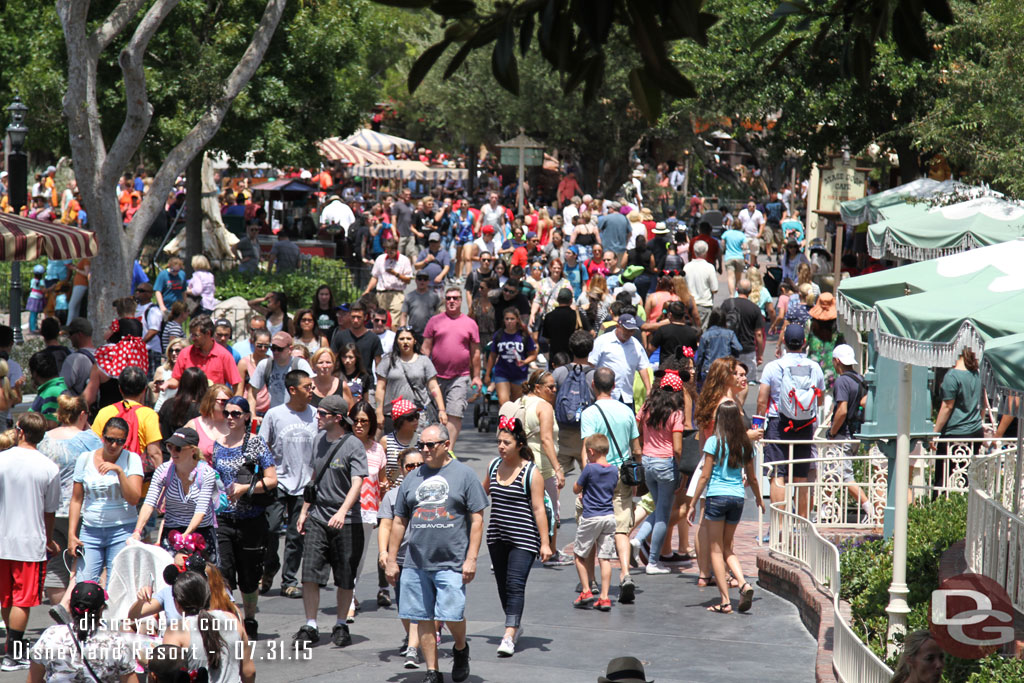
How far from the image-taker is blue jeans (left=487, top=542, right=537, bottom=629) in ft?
28.4

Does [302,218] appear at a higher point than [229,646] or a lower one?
higher

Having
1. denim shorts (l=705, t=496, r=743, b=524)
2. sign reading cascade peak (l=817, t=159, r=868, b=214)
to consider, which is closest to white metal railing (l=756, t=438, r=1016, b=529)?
denim shorts (l=705, t=496, r=743, b=524)

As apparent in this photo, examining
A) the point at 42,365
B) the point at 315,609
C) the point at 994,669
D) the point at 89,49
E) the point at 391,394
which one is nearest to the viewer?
the point at 994,669

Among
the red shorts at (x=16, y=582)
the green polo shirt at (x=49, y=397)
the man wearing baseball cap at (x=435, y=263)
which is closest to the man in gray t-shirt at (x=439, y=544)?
the red shorts at (x=16, y=582)

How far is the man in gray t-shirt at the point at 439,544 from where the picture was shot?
7965mm

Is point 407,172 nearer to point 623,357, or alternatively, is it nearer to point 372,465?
point 623,357

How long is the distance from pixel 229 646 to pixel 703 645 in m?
3.53

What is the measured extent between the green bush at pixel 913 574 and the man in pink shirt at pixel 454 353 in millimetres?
4484

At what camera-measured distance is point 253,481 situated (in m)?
8.78

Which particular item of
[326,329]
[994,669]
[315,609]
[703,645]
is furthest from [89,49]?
[994,669]

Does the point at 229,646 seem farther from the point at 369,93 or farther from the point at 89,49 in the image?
the point at 369,93

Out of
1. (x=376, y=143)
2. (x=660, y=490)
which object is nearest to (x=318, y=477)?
(x=660, y=490)

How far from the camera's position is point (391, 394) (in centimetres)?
1286

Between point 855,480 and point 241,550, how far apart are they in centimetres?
586
